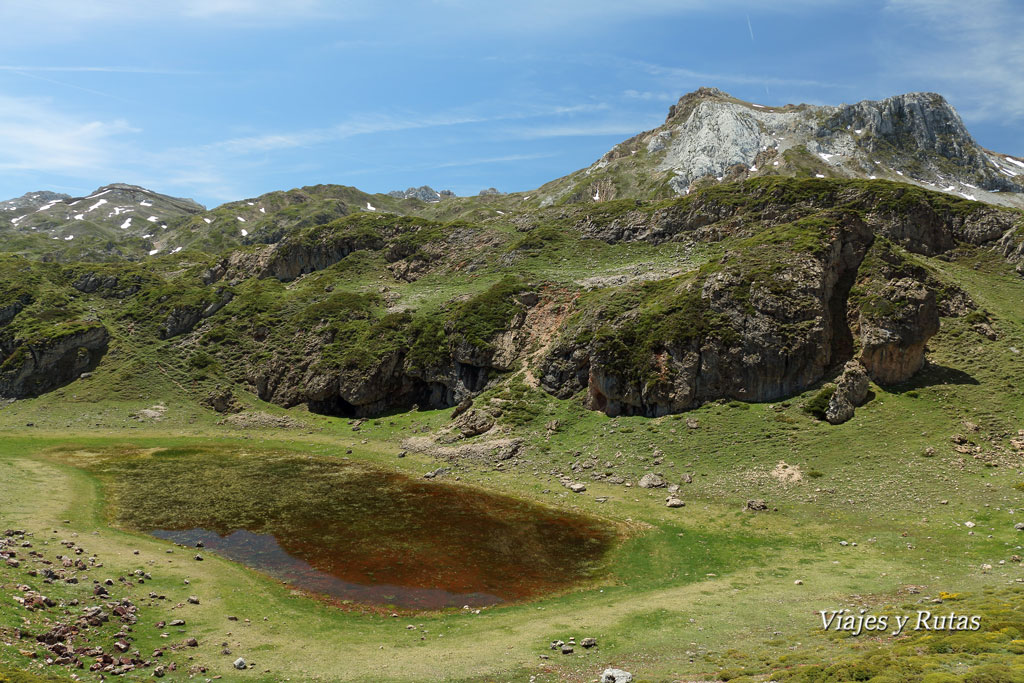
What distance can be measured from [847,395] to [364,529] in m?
47.3

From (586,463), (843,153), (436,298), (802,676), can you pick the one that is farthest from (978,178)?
(802,676)

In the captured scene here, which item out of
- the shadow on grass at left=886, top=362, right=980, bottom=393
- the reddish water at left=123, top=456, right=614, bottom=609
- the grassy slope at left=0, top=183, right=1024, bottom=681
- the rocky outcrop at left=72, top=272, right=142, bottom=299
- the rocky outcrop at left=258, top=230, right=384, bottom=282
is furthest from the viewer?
the rocky outcrop at left=258, top=230, right=384, bottom=282

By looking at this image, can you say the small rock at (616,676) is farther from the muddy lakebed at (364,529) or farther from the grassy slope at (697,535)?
the muddy lakebed at (364,529)

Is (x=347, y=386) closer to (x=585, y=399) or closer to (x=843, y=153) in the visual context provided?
(x=585, y=399)

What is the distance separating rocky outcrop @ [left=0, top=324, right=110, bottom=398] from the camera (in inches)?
3767

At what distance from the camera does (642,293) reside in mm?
76125

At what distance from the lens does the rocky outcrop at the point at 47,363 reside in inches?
3767

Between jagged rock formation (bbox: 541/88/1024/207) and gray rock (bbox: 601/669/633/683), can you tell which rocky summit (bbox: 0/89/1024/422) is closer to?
gray rock (bbox: 601/669/633/683)

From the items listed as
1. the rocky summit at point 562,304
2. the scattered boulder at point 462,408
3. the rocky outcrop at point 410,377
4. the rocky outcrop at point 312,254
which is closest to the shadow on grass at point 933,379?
the rocky summit at point 562,304

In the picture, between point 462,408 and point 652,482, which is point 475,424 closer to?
point 462,408

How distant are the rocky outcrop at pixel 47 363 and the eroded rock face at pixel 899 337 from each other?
405ft

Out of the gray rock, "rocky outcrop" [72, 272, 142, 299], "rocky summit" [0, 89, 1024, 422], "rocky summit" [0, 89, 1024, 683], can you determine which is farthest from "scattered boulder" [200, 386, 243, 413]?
the gray rock

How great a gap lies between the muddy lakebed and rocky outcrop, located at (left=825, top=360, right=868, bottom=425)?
26463 millimetres

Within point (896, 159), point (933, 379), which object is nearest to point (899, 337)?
point (933, 379)
